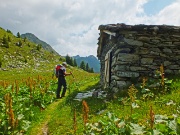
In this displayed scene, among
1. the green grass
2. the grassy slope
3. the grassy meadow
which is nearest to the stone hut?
the grassy meadow

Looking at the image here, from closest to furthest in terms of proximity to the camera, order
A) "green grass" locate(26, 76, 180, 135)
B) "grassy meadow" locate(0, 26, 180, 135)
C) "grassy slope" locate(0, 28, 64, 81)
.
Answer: "grassy meadow" locate(0, 26, 180, 135) → "green grass" locate(26, 76, 180, 135) → "grassy slope" locate(0, 28, 64, 81)

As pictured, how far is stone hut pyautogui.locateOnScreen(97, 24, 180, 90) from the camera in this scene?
1194 cm

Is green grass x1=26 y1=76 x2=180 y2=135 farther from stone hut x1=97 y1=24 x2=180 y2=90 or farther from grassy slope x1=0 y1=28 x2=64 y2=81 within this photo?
grassy slope x1=0 y1=28 x2=64 y2=81

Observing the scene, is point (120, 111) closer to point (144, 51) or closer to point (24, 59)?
point (144, 51)

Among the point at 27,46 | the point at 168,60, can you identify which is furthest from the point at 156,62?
the point at 27,46

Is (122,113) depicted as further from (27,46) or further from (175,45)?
(27,46)

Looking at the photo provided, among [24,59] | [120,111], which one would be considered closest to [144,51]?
[120,111]

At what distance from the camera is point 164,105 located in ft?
27.1

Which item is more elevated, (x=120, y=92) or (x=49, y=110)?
(x=120, y=92)

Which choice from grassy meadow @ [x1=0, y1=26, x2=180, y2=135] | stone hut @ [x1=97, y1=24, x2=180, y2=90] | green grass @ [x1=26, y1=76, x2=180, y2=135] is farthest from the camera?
stone hut @ [x1=97, y1=24, x2=180, y2=90]

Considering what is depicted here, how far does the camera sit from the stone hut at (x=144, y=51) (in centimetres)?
1194

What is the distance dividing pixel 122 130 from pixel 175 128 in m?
1.02

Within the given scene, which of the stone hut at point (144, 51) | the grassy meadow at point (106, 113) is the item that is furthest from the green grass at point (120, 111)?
the stone hut at point (144, 51)

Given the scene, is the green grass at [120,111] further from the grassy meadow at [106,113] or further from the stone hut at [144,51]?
the stone hut at [144,51]
